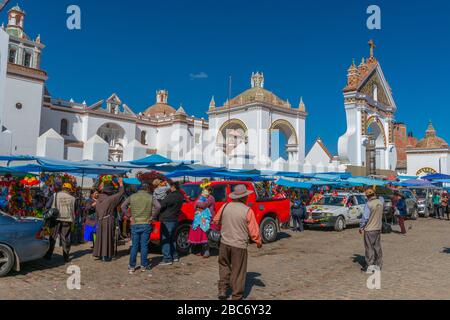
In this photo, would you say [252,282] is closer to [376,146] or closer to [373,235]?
[373,235]

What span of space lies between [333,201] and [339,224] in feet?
4.80

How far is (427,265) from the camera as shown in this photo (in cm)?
865

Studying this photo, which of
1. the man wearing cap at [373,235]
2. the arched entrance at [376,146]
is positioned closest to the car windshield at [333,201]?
the man wearing cap at [373,235]

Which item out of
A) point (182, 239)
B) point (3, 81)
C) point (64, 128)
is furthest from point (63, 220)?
point (64, 128)

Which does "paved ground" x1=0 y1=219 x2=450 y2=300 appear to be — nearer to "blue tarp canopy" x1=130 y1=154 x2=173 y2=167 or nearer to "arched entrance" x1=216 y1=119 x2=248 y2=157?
"blue tarp canopy" x1=130 y1=154 x2=173 y2=167

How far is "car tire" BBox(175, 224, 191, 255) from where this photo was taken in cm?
959

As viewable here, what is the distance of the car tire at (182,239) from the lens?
9.59 metres

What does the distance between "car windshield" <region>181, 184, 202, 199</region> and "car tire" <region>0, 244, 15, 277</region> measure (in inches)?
187

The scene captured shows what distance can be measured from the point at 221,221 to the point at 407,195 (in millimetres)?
19313

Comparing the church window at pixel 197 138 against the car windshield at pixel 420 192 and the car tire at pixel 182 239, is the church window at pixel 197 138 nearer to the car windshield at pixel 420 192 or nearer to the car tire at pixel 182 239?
the car windshield at pixel 420 192

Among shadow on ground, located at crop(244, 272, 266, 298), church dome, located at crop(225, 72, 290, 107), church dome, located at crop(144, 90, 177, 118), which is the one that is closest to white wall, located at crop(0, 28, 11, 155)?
shadow on ground, located at crop(244, 272, 266, 298)

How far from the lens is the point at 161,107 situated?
2435 inches
